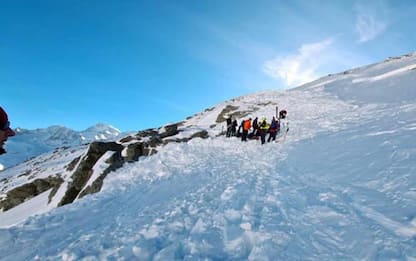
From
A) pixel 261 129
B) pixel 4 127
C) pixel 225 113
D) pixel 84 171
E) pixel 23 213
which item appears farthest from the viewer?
pixel 225 113

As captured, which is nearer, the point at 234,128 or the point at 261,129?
the point at 261,129

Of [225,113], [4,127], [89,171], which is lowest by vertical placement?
[89,171]

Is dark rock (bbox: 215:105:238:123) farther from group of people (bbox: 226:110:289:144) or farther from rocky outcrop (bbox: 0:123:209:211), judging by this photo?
group of people (bbox: 226:110:289:144)

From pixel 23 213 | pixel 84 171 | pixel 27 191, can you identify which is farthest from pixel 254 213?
pixel 27 191

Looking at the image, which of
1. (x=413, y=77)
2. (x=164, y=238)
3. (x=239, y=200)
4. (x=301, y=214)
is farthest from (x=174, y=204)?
(x=413, y=77)

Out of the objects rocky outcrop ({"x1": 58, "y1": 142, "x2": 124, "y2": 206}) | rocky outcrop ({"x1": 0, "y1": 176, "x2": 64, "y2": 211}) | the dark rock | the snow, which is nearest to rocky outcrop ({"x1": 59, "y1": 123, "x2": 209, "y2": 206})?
rocky outcrop ({"x1": 58, "y1": 142, "x2": 124, "y2": 206})

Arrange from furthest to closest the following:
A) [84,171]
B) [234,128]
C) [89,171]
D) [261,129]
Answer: [234,128], [261,129], [84,171], [89,171]

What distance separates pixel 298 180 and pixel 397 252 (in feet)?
17.9

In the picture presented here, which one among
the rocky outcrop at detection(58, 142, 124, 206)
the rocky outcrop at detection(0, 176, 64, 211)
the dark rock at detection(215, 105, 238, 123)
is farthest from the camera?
the dark rock at detection(215, 105, 238, 123)

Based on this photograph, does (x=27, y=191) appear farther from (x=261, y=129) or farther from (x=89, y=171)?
(x=261, y=129)

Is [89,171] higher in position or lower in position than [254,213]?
higher

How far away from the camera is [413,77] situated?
120 ft

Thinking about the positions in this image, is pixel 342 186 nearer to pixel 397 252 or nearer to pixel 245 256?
pixel 397 252

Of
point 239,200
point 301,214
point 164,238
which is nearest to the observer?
point 164,238
